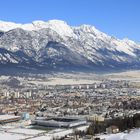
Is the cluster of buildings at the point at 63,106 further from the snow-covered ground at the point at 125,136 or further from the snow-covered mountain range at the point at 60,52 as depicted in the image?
the snow-covered mountain range at the point at 60,52

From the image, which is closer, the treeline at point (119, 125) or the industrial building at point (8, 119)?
the treeline at point (119, 125)

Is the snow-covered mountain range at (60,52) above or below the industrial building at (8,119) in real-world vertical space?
above

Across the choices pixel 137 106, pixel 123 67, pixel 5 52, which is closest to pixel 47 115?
pixel 137 106

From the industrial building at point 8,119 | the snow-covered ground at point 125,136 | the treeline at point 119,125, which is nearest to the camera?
the snow-covered ground at point 125,136

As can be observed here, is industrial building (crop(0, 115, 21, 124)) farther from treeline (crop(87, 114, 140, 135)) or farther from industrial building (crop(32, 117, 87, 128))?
treeline (crop(87, 114, 140, 135))

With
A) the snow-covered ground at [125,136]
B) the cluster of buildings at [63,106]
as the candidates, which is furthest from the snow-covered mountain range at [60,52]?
the snow-covered ground at [125,136]

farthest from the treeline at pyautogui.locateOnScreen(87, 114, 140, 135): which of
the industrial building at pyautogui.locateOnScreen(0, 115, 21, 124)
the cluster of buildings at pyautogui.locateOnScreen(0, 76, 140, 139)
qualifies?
the industrial building at pyautogui.locateOnScreen(0, 115, 21, 124)

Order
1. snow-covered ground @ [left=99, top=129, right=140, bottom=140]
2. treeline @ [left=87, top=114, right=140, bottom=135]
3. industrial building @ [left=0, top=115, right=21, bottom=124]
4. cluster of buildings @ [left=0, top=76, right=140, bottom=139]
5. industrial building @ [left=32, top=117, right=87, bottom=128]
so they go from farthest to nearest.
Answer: industrial building @ [left=0, top=115, right=21, bottom=124] < cluster of buildings @ [left=0, top=76, right=140, bottom=139] < industrial building @ [left=32, top=117, right=87, bottom=128] < treeline @ [left=87, top=114, right=140, bottom=135] < snow-covered ground @ [left=99, top=129, right=140, bottom=140]

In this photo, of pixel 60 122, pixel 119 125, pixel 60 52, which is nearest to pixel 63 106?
pixel 60 122

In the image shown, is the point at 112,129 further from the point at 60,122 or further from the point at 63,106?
the point at 63,106

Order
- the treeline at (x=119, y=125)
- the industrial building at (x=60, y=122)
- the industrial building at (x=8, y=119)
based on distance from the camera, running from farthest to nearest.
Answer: the industrial building at (x=8, y=119) → the industrial building at (x=60, y=122) → the treeline at (x=119, y=125)
